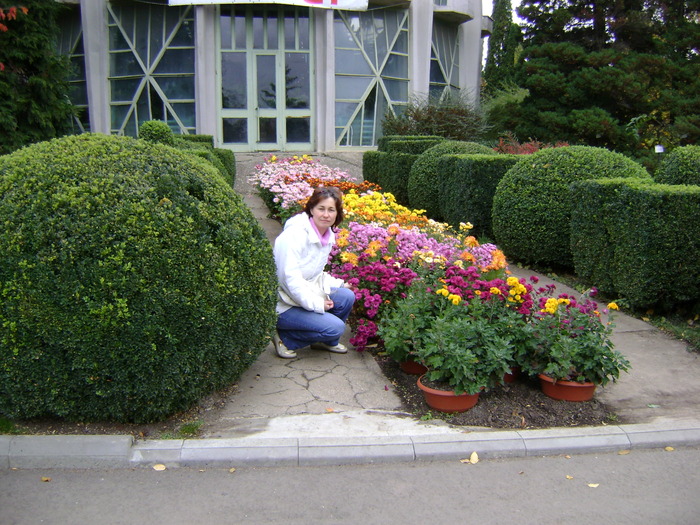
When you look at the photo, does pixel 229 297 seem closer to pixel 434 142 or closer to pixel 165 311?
pixel 165 311

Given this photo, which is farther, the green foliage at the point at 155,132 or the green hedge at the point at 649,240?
the green foliage at the point at 155,132

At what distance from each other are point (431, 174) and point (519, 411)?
24.2 ft

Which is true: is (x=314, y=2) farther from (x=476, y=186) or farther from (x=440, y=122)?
(x=476, y=186)

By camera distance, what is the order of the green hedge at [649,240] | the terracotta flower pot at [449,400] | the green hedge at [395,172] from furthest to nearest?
the green hedge at [395,172] < the green hedge at [649,240] < the terracotta flower pot at [449,400]

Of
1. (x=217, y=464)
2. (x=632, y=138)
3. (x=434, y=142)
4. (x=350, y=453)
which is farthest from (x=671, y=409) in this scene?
(x=632, y=138)

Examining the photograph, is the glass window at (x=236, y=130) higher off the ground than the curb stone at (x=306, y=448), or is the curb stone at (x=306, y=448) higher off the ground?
the glass window at (x=236, y=130)

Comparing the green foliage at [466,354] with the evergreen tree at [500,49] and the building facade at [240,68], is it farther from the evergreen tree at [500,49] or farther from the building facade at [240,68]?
the evergreen tree at [500,49]

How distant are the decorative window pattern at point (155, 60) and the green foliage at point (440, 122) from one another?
603cm

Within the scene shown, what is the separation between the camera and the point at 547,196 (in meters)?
7.78

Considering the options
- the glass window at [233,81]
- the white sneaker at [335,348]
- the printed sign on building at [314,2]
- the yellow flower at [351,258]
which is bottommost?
the white sneaker at [335,348]

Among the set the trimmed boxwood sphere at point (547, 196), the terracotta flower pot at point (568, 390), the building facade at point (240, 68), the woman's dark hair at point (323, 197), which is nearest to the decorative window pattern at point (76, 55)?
the building facade at point (240, 68)

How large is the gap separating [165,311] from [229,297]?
0.42 meters

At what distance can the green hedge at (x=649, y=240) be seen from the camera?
577 centimetres

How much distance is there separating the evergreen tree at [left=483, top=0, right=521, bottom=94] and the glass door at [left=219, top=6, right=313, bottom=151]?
1163 cm
